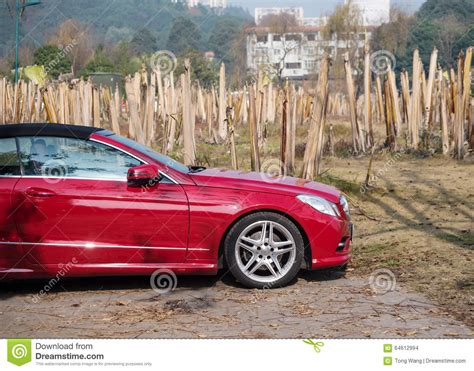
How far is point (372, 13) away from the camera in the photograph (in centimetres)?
7406

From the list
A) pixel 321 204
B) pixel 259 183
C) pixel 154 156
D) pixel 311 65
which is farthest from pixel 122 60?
pixel 321 204

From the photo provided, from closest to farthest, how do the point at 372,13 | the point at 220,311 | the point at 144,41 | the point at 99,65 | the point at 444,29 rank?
the point at 220,311 → the point at 99,65 → the point at 444,29 → the point at 372,13 → the point at 144,41

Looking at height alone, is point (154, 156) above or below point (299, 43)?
below

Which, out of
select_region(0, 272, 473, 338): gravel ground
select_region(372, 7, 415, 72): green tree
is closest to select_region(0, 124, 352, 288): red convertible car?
select_region(0, 272, 473, 338): gravel ground

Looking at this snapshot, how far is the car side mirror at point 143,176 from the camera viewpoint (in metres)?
6.53

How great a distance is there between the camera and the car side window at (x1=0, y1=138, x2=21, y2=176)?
263 inches

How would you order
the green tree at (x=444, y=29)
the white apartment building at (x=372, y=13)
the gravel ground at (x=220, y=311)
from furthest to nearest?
the white apartment building at (x=372, y=13), the green tree at (x=444, y=29), the gravel ground at (x=220, y=311)

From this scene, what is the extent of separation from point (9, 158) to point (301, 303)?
8.64 ft

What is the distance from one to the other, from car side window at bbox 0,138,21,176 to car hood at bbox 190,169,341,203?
56.6 inches

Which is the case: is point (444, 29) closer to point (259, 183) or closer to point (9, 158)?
point (259, 183)

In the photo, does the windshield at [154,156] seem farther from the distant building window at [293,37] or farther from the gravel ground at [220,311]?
the distant building window at [293,37]

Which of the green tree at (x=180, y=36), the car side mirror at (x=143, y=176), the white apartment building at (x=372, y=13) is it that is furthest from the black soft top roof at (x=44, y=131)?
the green tree at (x=180, y=36)

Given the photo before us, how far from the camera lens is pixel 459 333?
527cm

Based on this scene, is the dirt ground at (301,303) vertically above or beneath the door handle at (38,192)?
beneath
